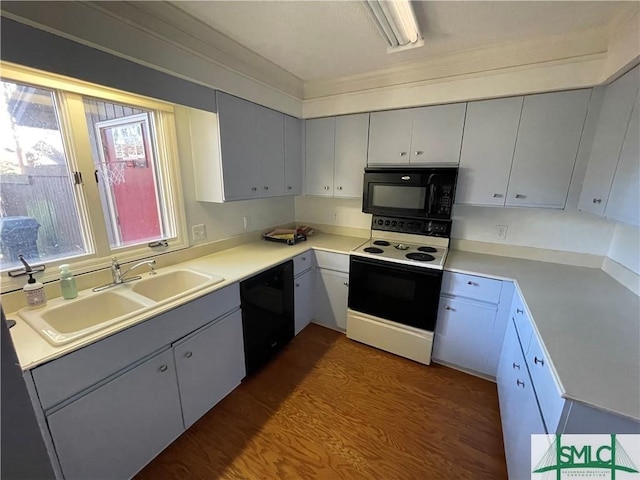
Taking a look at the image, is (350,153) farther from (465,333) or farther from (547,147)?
(465,333)

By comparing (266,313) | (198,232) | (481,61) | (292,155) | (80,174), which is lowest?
(266,313)

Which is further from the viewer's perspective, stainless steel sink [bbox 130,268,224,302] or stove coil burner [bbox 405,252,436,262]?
stove coil burner [bbox 405,252,436,262]

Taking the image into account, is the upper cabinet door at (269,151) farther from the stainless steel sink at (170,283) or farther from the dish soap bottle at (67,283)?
the dish soap bottle at (67,283)

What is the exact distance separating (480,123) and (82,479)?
120 inches

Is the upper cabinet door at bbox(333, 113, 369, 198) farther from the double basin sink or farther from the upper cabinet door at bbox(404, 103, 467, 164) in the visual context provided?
the double basin sink

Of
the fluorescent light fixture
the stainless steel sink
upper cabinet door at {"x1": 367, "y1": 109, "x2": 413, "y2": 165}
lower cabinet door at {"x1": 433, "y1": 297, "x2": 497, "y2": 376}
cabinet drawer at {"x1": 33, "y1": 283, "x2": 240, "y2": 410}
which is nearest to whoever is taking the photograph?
cabinet drawer at {"x1": 33, "y1": 283, "x2": 240, "y2": 410}

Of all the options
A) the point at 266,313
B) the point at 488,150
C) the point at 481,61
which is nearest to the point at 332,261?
the point at 266,313

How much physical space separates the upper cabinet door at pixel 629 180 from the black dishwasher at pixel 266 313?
2.07 m

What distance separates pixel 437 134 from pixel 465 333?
1.58 meters

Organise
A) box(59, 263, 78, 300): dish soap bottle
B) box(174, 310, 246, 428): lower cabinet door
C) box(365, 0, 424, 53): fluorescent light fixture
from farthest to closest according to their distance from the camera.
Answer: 1. box(174, 310, 246, 428): lower cabinet door
2. box(59, 263, 78, 300): dish soap bottle
3. box(365, 0, 424, 53): fluorescent light fixture

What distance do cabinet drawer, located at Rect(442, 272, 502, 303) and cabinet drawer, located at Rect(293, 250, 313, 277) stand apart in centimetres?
118

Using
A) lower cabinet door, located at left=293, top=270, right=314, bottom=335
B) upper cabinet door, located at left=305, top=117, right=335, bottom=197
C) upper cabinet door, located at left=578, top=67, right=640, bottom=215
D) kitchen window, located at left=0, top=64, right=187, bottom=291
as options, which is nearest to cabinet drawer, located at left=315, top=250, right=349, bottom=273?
lower cabinet door, located at left=293, top=270, right=314, bottom=335

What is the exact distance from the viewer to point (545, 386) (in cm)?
104

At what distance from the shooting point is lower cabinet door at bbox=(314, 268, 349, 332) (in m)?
2.53
